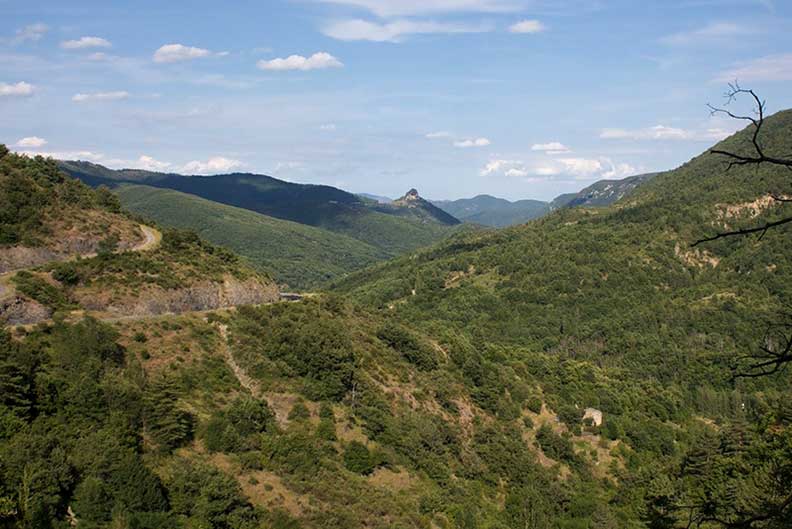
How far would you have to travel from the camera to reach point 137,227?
2404 inches

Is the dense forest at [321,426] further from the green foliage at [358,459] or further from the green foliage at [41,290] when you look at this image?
the green foliage at [41,290]

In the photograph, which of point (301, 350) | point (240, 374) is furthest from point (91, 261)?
point (301, 350)

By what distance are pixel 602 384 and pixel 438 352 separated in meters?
27.2

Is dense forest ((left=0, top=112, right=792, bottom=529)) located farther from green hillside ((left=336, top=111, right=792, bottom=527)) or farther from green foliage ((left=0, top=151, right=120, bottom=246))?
green hillside ((left=336, top=111, right=792, bottom=527))

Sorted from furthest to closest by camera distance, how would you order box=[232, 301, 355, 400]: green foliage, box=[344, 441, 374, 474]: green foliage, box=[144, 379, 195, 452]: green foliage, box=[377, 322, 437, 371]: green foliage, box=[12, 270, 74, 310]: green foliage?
1. box=[377, 322, 437, 371]: green foliage
2. box=[232, 301, 355, 400]: green foliage
3. box=[344, 441, 374, 474]: green foliage
4. box=[12, 270, 74, 310]: green foliage
5. box=[144, 379, 195, 452]: green foliage

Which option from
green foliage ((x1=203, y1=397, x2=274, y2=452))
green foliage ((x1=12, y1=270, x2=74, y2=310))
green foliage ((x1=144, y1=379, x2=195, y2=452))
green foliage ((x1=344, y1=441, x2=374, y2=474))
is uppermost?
green foliage ((x1=12, y1=270, x2=74, y2=310))

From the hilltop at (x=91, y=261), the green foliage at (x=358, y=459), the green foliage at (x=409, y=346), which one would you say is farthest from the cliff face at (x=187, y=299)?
the green foliage at (x=358, y=459)

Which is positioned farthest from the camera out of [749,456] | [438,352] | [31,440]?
[438,352]

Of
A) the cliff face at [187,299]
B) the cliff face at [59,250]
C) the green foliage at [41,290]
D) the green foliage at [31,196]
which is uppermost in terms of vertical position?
the green foliage at [31,196]

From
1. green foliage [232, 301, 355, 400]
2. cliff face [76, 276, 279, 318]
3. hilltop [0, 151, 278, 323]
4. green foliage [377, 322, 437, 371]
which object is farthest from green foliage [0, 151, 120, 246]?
green foliage [377, 322, 437, 371]

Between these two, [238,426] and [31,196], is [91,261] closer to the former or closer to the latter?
[31,196]

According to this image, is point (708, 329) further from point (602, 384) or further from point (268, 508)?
point (268, 508)

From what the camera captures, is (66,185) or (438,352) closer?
(66,185)

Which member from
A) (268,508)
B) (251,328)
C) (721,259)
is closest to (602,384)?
(251,328)
